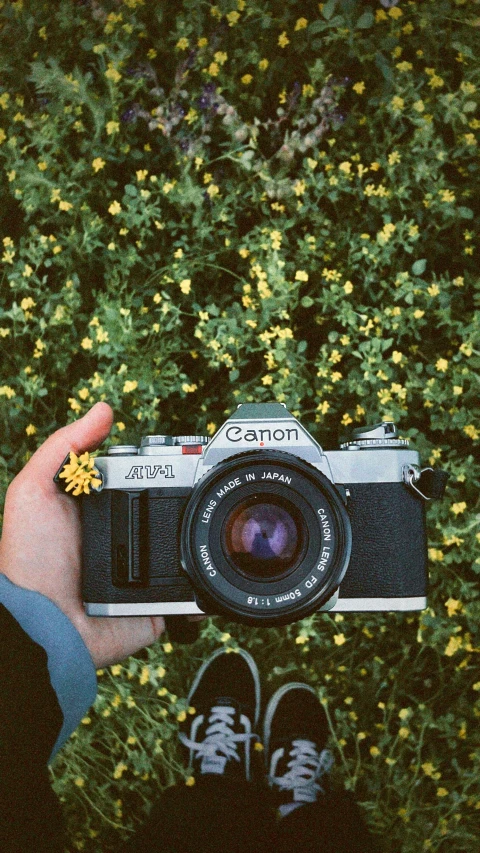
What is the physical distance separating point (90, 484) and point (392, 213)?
1469 mm

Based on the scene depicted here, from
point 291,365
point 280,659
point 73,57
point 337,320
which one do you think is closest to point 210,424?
point 291,365

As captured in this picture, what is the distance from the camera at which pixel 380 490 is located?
1.34m

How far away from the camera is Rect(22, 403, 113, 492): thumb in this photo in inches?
60.4

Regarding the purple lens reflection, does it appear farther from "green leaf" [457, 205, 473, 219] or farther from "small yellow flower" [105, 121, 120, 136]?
"small yellow flower" [105, 121, 120, 136]

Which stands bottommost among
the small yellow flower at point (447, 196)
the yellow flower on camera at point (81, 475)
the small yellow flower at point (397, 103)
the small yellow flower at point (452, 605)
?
the small yellow flower at point (452, 605)

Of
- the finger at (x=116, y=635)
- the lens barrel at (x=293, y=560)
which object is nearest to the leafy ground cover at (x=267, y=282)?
the finger at (x=116, y=635)

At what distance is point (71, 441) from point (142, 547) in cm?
35

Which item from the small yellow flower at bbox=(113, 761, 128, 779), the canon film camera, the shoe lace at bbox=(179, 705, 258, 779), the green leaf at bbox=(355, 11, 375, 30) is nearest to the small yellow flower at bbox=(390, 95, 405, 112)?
the green leaf at bbox=(355, 11, 375, 30)

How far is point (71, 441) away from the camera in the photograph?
1.53 m

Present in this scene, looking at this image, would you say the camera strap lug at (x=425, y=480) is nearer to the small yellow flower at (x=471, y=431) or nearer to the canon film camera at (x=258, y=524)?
the canon film camera at (x=258, y=524)

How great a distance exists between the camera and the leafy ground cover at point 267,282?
2061 millimetres

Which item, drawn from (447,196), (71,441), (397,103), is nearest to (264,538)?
(71,441)

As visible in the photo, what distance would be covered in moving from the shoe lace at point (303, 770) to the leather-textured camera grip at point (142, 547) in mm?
991

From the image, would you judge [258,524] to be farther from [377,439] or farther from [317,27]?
[317,27]
